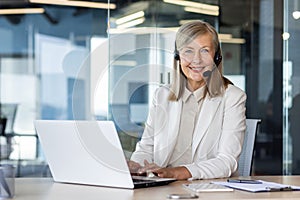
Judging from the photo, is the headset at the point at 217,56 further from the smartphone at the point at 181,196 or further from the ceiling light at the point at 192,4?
the ceiling light at the point at 192,4

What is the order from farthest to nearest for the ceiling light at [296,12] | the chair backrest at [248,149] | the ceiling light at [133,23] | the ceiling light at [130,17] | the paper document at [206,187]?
the ceiling light at [130,17], the ceiling light at [133,23], the ceiling light at [296,12], the chair backrest at [248,149], the paper document at [206,187]

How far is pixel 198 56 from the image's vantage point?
2.34m

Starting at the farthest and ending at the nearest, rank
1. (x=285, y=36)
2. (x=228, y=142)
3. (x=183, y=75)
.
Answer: (x=285, y=36) → (x=183, y=75) → (x=228, y=142)

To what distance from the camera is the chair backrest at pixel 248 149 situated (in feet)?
8.38

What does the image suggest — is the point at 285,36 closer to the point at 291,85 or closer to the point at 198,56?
the point at 291,85

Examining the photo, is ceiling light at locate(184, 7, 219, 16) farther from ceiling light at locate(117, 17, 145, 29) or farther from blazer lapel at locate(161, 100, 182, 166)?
blazer lapel at locate(161, 100, 182, 166)

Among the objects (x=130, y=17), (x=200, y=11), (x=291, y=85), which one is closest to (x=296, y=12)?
(x=291, y=85)

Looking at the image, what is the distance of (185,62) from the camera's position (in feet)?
7.80

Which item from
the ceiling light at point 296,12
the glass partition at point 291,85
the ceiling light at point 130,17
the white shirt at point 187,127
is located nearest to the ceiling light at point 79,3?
the ceiling light at point 130,17

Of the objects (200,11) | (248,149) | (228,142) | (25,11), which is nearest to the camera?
(228,142)

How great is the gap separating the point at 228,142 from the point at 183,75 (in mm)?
392

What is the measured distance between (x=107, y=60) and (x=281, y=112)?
2.01m

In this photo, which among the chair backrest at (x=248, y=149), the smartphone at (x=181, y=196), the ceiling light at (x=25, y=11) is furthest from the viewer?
the ceiling light at (x=25, y=11)

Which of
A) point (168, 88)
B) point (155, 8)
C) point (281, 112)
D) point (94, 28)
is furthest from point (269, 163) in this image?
point (168, 88)
